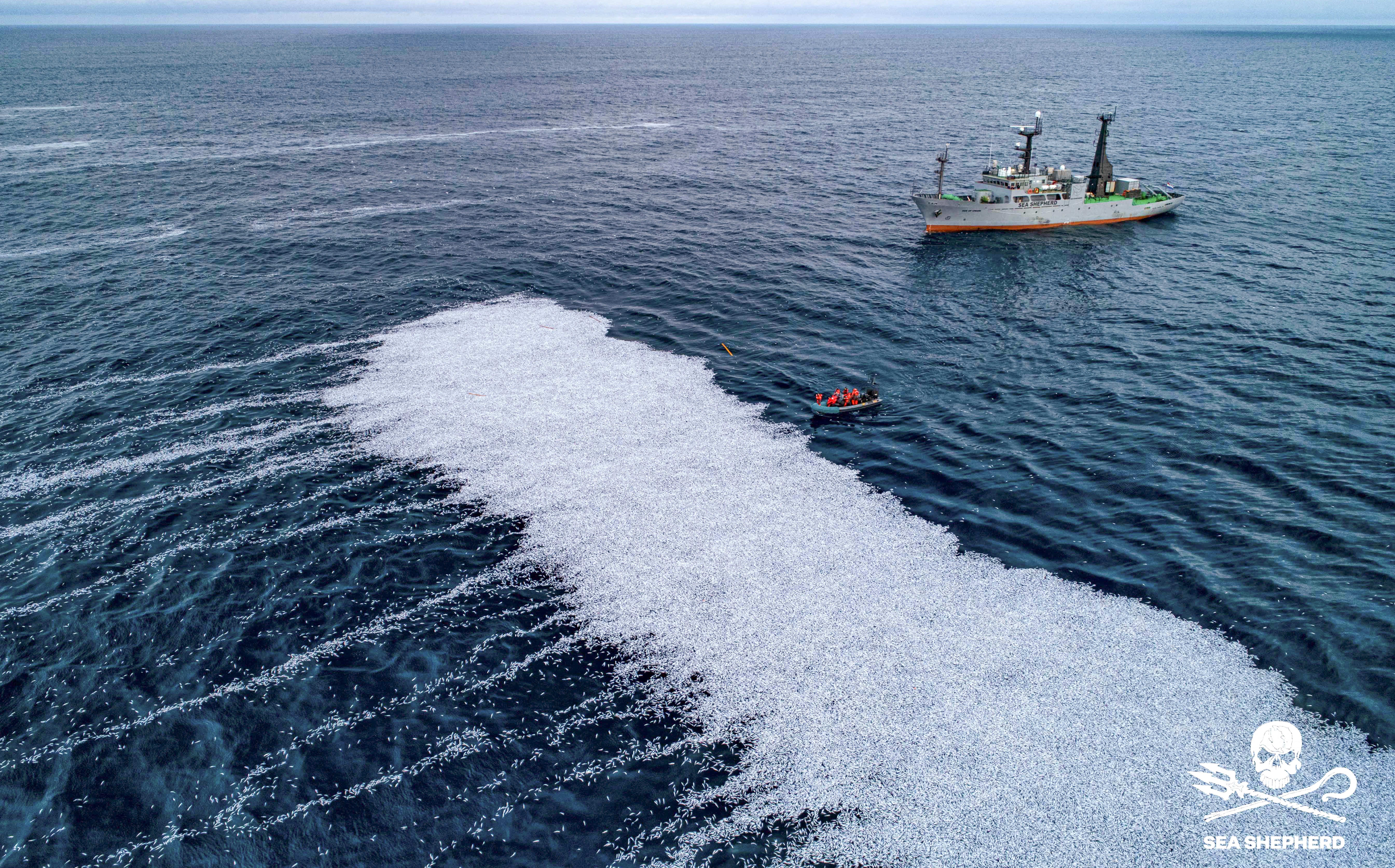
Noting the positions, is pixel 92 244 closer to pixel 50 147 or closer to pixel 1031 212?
pixel 50 147

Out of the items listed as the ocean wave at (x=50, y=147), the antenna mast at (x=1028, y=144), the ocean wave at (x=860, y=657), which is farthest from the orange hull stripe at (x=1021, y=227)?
the ocean wave at (x=50, y=147)

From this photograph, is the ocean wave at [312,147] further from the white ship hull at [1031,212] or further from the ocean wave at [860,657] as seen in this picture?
the ocean wave at [860,657]

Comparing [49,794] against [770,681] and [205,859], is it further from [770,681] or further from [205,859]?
[770,681]

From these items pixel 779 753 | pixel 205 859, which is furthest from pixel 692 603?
pixel 205 859

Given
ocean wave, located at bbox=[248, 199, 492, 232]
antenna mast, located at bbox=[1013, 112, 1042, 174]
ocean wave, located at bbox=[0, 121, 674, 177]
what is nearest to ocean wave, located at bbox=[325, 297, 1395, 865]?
ocean wave, located at bbox=[248, 199, 492, 232]

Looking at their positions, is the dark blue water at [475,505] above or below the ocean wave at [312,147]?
below
